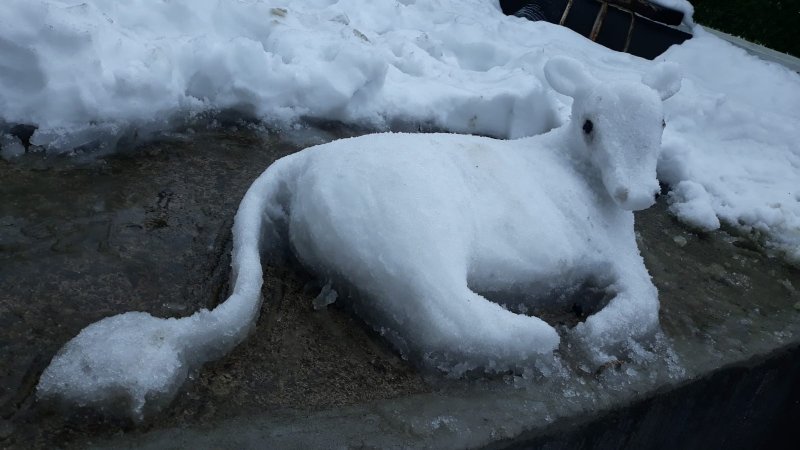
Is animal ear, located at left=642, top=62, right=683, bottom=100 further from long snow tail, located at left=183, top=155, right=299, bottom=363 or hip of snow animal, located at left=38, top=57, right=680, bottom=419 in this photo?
long snow tail, located at left=183, top=155, right=299, bottom=363

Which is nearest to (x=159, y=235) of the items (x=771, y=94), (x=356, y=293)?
(x=356, y=293)

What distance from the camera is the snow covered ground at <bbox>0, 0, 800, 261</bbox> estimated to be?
251 cm

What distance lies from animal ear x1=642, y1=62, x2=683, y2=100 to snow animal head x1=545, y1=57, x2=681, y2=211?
4.1 inches

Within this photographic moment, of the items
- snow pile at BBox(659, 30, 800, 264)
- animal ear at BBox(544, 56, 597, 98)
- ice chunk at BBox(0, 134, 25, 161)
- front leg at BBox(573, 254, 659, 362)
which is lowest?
snow pile at BBox(659, 30, 800, 264)

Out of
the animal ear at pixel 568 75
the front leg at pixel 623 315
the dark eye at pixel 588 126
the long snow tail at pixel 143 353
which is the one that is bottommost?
the front leg at pixel 623 315

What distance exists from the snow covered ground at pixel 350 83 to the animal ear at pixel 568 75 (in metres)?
0.45

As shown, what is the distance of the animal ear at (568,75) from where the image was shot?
2.42 meters

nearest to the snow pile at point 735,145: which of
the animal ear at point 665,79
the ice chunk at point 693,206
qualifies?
the ice chunk at point 693,206

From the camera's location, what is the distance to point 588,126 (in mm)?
2344

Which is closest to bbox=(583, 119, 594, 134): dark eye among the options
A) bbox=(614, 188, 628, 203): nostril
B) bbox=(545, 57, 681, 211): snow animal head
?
bbox=(545, 57, 681, 211): snow animal head

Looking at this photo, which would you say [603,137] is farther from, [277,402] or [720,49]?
[720,49]

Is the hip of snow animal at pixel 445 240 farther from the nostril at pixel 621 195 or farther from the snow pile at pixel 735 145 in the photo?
the snow pile at pixel 735 145

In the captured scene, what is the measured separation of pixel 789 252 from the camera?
3271mm

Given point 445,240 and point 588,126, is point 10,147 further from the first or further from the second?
point 588,126
